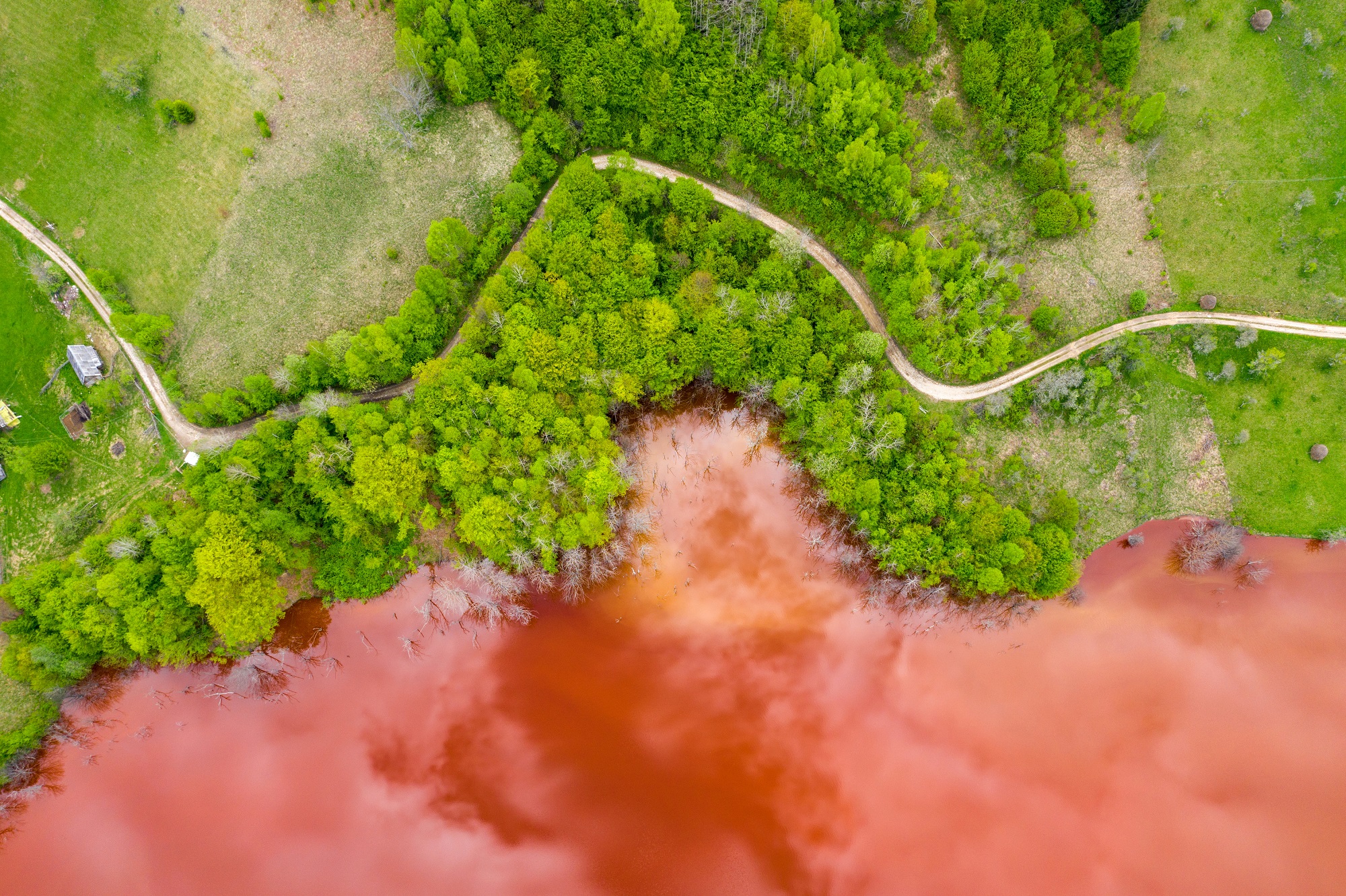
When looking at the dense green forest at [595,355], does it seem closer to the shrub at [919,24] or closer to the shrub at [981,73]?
the shrub at [919,24]

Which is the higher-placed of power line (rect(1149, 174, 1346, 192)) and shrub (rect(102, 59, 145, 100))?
shrub (rect(102, 59, 145, 100))

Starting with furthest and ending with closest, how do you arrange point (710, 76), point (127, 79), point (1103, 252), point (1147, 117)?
point (1103, 252) < point (127, 79) < point (710, 76) < point (1147, 117)

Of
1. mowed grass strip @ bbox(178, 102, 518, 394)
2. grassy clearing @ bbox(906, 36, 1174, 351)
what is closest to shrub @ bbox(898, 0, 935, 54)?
grassy clearing @ bbox(906, 36, 1174, 351)

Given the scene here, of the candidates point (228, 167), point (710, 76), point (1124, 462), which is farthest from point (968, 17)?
point (228, 167)

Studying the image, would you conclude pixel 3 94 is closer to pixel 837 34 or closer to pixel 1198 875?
pixel 837 34

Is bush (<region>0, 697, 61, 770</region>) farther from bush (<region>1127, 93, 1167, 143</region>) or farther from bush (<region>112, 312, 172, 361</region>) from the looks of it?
bush (<region>1127, 93, 1167, 143</region>)

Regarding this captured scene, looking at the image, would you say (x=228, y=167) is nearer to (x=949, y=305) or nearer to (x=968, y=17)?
(x=949, y=305)
